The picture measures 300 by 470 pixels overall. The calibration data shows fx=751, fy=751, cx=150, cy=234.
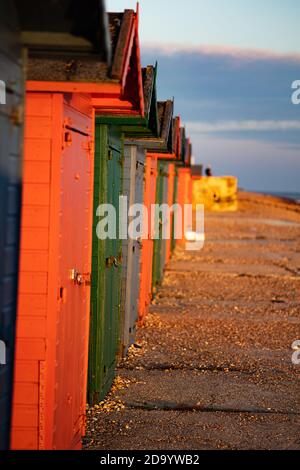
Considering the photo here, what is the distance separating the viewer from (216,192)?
57750mm

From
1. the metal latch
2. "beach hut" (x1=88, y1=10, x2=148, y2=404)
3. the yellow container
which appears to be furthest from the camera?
the yellow container

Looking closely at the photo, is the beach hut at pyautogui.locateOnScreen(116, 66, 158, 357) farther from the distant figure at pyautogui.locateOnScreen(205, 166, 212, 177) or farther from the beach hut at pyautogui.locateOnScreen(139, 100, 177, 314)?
the distant figure at pyautogui.locateOnScreen(205, 166, 212, 177)

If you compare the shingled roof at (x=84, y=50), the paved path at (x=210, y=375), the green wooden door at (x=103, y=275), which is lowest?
the paved path at (x=210, y=375)

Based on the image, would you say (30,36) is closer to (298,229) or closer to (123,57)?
(123,57)

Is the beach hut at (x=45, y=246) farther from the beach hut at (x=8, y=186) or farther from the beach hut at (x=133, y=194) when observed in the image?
the beach hut at (x=133, y=194)

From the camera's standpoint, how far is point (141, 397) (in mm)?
7805

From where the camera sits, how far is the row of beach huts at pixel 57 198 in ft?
12.7

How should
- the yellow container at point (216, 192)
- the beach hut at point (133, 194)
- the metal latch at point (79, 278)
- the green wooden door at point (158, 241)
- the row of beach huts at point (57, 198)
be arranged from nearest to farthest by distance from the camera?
the row of beach huts at point (57, 198) → the metal latch at point (79, 278) → the beach hut at point (133, 194) → the green wooden door at point (158, 241) → the yellow container at point (216, 192)

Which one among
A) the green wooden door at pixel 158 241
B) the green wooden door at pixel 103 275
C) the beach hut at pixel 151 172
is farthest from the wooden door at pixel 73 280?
the green wooden door at pixel 158 241

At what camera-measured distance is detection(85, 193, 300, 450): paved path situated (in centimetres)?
664

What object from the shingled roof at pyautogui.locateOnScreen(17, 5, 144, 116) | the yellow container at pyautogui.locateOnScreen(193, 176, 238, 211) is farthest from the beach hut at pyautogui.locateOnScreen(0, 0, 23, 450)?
the yellow container at pyautogui.locateOnScreen(193, 176, 238, 211)

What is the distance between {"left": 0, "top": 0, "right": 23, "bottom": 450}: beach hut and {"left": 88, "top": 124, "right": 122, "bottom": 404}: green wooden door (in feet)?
10.8

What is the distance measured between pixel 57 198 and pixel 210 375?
438 cm
